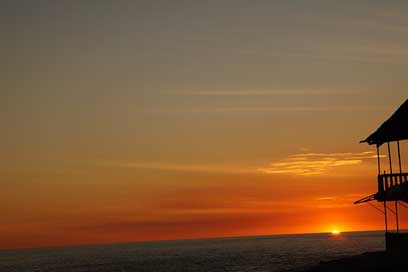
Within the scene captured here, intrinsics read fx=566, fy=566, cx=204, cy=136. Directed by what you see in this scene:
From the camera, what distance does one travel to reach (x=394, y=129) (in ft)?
116

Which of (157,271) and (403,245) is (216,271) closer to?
(157,271)

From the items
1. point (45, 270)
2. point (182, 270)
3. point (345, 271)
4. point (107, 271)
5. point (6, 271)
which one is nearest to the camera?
point (345, 271)

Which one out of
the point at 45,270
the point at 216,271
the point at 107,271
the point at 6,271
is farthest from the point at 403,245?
the point at 6,271

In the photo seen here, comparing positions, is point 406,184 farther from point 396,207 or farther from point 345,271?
point 345,271

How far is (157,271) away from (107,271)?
15.2 meters

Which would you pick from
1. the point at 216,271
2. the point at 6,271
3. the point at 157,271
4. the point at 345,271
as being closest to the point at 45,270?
the point at 6,271

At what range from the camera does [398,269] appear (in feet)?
102

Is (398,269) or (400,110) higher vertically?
(400,110)

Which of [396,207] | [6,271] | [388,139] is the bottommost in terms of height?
[6,271]

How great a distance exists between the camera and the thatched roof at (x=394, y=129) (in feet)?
111

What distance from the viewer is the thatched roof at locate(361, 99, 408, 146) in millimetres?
33906

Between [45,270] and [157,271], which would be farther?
[45,270]

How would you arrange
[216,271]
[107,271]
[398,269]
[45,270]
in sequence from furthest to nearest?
[45,270]
[107,271]
[216,271]
[398,269]

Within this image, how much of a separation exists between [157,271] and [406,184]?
6085cm
